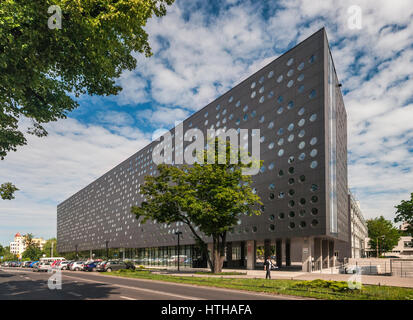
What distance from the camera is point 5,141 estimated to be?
52.7ft

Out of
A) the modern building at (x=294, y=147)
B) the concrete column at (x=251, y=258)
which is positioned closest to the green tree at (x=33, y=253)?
the modern building at (x=294, y=147)

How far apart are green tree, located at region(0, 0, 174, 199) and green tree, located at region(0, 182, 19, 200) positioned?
11716mm

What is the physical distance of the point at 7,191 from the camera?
24.5m

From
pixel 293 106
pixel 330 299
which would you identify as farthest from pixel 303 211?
pixel 330 299

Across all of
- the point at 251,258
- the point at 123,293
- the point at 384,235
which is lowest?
the point at 384,235

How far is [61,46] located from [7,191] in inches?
667

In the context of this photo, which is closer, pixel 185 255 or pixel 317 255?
pixel 317 255

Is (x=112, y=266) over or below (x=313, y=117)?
below

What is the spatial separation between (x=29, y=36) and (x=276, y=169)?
121 ft

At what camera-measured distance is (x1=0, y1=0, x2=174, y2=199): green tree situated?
10070 mm

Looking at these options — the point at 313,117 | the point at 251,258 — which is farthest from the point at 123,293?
the point at 251,258

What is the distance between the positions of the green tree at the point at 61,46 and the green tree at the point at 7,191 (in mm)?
11716

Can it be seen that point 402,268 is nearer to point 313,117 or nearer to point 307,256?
point 307,256
